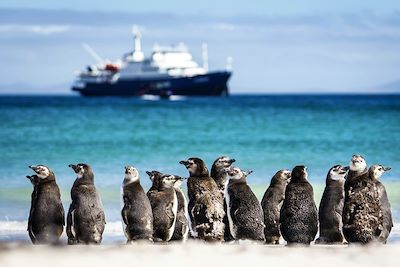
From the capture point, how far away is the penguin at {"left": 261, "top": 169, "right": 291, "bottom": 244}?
1195 centimetres

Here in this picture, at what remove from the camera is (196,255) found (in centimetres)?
1003

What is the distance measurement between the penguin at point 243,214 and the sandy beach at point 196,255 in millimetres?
576

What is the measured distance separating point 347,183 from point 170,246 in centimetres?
190

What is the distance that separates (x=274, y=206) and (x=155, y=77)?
104 meters

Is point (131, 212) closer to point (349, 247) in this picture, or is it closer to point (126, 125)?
point (349, 247)

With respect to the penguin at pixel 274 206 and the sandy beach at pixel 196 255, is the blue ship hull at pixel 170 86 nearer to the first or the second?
the penguin at pixel 274 206

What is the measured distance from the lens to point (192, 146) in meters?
37.6

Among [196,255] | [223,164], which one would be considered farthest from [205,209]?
[196,255]

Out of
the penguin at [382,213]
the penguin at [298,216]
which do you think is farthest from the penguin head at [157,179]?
the penguin at [382,213]

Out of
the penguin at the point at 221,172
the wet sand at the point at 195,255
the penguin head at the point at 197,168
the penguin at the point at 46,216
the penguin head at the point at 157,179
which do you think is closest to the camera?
the wet sand at the point at 195,255

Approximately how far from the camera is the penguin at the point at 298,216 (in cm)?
1143

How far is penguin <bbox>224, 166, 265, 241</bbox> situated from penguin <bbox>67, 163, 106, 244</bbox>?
1.34 meters

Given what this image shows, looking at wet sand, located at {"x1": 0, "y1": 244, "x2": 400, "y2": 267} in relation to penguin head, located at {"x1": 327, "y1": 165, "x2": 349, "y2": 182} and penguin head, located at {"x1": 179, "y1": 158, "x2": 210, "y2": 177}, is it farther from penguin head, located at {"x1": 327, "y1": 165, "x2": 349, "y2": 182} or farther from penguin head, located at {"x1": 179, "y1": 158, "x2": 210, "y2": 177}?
penguin head, located at {"x1": 179, "y1": 158, "x2": 210, "y2": 177}

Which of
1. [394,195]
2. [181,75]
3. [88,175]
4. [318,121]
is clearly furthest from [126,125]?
[181,75]
